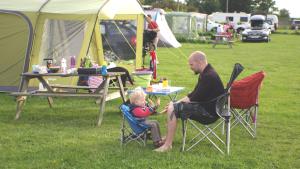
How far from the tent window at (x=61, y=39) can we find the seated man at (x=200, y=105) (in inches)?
168

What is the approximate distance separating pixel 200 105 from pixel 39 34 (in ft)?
15.8

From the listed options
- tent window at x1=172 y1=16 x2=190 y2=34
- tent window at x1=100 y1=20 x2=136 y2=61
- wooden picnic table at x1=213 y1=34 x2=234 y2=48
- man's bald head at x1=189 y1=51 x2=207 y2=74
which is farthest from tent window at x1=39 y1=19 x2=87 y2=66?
tent window at x1=172 y1=16 x2=190 y2=34

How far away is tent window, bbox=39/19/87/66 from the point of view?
1013cm

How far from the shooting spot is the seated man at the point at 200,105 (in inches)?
242

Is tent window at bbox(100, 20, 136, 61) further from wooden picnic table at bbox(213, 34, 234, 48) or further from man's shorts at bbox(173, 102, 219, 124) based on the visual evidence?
wooden picnic table at bbox(213, 34, 234, 48)

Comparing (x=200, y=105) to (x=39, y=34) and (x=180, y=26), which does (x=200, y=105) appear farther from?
(x=180, y=26)

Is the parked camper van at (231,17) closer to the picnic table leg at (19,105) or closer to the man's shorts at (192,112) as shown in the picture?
the picnic table leg at (19,105)

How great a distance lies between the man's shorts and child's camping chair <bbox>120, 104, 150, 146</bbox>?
481mm

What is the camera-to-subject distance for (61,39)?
33.9 feet

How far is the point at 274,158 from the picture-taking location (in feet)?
19.9

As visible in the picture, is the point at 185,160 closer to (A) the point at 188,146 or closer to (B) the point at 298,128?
(A) the point at 188,146

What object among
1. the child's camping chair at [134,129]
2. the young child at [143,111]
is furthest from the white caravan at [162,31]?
the child's camping chair at [134,129]

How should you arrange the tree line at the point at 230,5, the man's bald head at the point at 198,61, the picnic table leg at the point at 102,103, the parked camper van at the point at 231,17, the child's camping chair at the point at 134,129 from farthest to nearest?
the tree line at the point at 230,5 → the parked camper van at the point at 231,17 → the picnic table leg at the point at 102,103 → the child's camping chair at the point at 134,129 → the man's bald head at the point at 198,61

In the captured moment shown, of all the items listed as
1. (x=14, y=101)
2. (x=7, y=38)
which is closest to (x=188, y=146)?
(x=14, y=101)
